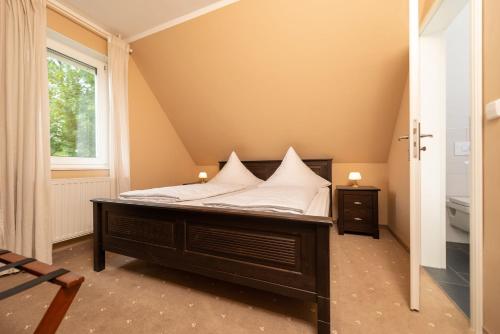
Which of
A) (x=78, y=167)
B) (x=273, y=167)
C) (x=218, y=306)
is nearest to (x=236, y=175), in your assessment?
(x=273, y=167)

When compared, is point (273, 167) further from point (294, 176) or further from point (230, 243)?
point (230, 243)

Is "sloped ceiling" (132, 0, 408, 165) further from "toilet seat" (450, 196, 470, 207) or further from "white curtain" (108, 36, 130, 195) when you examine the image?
"toilet seat" (450, 196, 470, 207)

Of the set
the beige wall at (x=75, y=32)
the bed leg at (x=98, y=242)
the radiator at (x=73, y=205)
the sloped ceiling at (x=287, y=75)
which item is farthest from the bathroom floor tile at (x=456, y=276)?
the beige wall at (x=75, y=32)

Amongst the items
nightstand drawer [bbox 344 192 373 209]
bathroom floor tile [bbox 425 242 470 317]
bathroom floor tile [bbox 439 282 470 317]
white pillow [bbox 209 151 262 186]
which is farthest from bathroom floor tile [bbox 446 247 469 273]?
white pillow [bbox 209 151 262 186]

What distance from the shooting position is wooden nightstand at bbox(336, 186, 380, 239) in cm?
265

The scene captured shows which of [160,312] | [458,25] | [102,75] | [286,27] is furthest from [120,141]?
[458,25]

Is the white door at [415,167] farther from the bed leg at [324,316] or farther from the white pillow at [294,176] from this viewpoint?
the white pillow at [294,176]

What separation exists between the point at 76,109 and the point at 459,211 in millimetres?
4257

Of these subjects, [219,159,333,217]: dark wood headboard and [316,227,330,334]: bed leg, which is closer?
[316,227,330,334]: bed leg

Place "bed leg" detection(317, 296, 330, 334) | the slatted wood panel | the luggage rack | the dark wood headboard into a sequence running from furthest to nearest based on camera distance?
1. the dark wood headboard
2. the slatted wood panel
3. "bed leg" detection(317, 296, 330, 334)
4. the luggage rack

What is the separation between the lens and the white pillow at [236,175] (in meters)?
3.23

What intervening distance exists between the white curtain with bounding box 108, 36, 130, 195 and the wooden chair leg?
2.02 meters

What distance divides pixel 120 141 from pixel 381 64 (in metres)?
3.03

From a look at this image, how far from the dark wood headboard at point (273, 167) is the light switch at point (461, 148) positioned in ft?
4.42
